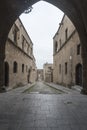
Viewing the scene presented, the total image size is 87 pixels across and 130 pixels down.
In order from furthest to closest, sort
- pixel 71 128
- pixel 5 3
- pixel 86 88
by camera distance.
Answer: pixel 86 88, pixel 5 3, pixel 71 128

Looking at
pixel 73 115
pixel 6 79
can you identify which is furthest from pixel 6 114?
pixel 6 79

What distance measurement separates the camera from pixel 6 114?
648 centimetres

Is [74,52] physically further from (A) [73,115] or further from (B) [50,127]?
(B) [50,127]

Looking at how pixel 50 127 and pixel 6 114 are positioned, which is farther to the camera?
pixel 6 114

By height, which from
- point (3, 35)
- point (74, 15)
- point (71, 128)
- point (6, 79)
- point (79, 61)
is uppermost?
point (74, 15)

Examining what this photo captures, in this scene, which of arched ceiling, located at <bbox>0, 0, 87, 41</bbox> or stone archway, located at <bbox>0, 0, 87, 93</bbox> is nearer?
arched ceiling, located at <bbox>0, 0, 87, 41</bbox>

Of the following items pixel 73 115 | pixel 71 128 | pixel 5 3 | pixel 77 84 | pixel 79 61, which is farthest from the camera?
pixel 77 84

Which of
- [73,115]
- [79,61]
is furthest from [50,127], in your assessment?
[79,61]

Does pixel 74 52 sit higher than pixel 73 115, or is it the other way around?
pixel 74 52

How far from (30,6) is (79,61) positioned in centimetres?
519

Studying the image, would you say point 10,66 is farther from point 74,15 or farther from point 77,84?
point 74,15

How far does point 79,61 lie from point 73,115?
32.0 ft

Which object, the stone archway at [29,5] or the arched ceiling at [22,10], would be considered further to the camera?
the stone archway at [29,5]

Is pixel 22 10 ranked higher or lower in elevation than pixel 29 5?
lower
